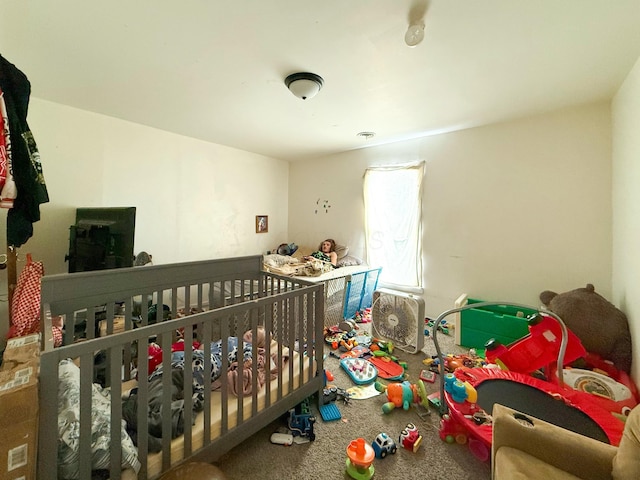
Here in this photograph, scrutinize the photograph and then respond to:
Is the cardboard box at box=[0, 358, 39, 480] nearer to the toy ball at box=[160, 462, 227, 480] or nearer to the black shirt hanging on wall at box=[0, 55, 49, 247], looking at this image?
the toy ball at box=[160, 462, 227, 480]

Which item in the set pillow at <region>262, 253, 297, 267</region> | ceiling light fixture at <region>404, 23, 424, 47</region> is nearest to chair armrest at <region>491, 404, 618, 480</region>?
ceiling light fixture at <region>404, 23, 424, 47</region>

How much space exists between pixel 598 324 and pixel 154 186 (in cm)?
405

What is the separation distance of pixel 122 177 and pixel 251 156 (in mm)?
1632

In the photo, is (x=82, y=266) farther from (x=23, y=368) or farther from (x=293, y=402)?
(x=293, y=402)

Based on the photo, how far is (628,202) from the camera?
170 centimetres

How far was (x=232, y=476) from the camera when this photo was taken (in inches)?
47.7

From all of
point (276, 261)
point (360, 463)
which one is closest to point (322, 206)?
point (276, 261)

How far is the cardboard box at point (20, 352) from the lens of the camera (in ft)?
2.79

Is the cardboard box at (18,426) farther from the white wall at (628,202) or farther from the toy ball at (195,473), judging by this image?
the white wall at (628,202)

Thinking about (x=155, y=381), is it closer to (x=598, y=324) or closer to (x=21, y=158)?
(x=21, y=158)

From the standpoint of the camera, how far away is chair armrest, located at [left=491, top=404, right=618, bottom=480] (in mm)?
893

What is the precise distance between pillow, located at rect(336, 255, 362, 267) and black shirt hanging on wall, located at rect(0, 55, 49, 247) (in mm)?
2735

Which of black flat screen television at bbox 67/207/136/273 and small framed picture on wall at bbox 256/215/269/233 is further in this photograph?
small framed picture on wall at bbox 256/215/269/233

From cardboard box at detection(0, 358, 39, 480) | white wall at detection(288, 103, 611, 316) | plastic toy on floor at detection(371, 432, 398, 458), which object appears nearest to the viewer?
cardboard box at detection(0, 358, 39, 480)
